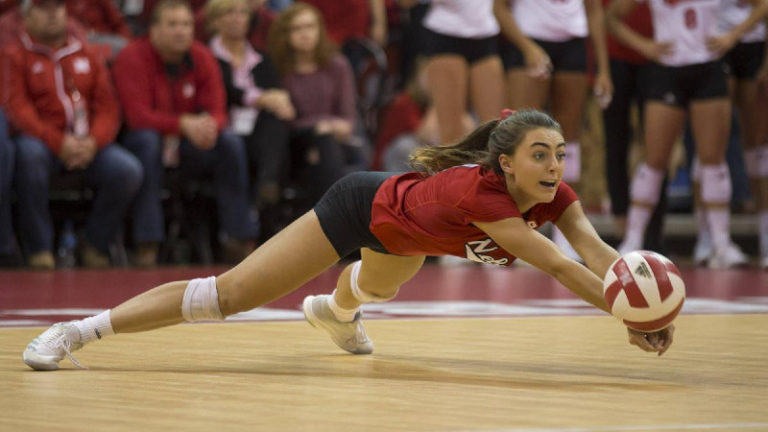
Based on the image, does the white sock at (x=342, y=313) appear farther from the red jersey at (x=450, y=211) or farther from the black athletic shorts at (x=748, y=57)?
the black athletic shorts at (x=748, y=57)

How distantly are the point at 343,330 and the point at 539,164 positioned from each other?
1029 millimetres

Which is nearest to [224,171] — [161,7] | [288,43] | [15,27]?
[288,43]

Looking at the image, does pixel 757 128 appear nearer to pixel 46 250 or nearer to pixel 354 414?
pixel 46 250

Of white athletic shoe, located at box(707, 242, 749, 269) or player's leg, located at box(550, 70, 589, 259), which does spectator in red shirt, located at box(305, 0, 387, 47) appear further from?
white athletic shoe, located at box(707, 242, 749, 269)

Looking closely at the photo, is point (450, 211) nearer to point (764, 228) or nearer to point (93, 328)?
point (93, 328)

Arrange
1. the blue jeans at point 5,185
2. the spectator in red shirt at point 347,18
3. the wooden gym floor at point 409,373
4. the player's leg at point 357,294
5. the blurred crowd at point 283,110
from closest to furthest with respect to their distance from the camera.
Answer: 1. the wooden gym floor at point 409,373
2. the player's leg at point 357,294
3. the blue jeans at point 5,185
4. the blurred crowd at point 283,110
5. the spectator in red shirt at point 347,18

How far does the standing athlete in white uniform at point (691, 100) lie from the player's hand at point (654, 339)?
17.3 ft

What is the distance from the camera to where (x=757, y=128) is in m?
9.45

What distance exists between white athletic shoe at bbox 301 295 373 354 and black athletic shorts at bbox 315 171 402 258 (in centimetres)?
40

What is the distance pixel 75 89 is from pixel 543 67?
308 cm

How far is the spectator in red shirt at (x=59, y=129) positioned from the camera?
862 cm

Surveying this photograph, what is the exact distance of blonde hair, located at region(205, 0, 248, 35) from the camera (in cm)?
956

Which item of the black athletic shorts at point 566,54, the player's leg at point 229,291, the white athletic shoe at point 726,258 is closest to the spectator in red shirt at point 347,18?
the black athletic shorts at point 566,54

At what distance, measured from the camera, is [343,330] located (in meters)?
4.59
